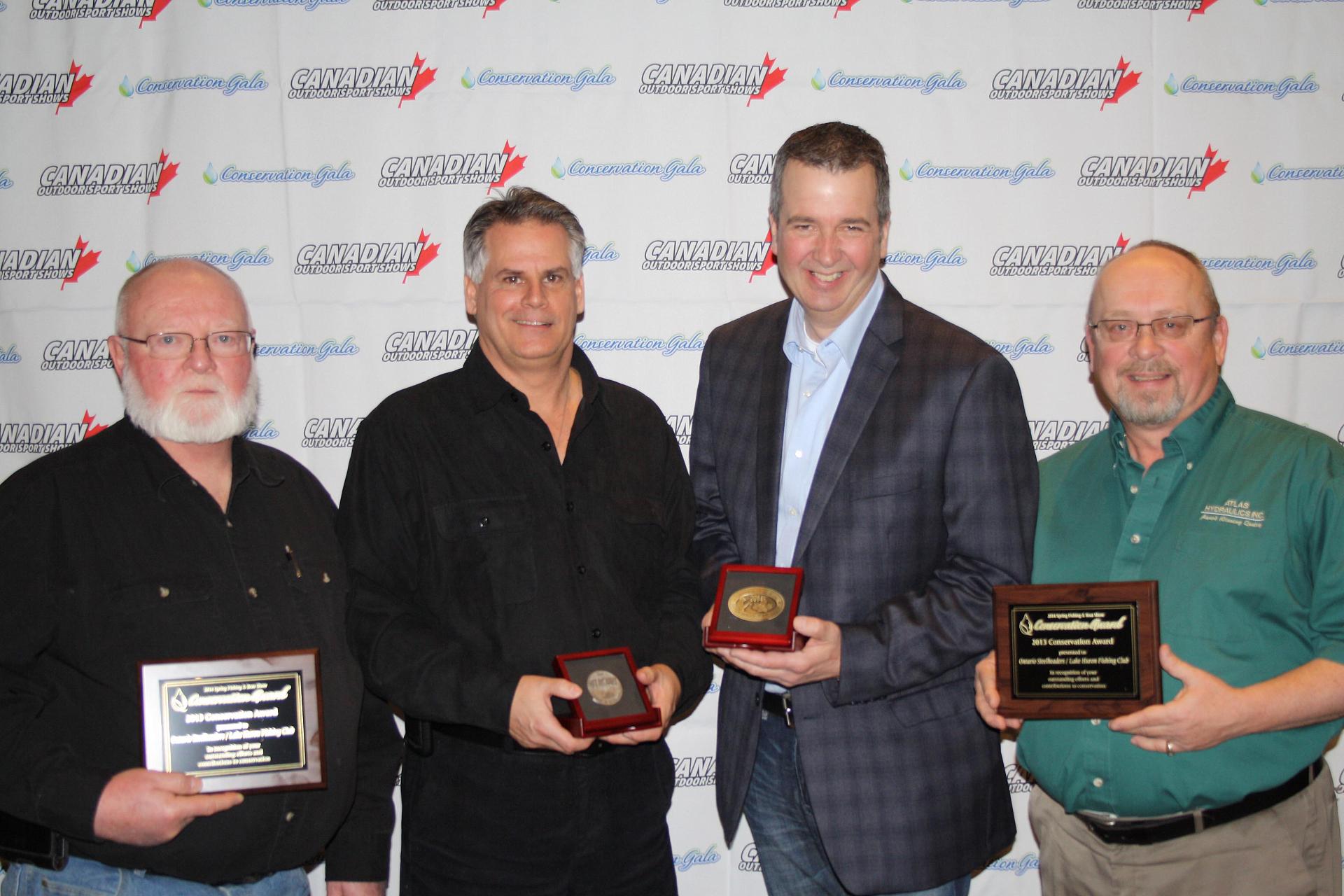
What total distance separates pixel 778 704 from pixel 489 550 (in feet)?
3.23

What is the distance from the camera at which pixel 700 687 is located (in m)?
3.11

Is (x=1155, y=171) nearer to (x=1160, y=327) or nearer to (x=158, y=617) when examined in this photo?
(x=1160, y=327)

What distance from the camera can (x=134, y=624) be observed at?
2.60m

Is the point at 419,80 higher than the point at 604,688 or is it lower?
higher

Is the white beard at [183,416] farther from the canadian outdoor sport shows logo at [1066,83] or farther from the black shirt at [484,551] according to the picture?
the canadian outdoor sport shows logo at [1066,83]

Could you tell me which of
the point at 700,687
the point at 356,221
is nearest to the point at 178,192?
the point at 356,221

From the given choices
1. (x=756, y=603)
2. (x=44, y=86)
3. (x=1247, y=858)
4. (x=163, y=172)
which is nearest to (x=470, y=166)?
(x=163, y=172)

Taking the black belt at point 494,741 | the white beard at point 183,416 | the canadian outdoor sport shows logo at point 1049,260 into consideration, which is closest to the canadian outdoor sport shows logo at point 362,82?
the white beard at point 183,416

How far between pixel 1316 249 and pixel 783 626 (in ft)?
11.0

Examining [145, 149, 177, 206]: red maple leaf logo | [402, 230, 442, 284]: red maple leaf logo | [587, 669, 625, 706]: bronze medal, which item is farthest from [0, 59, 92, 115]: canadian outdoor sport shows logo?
[587, 669, 625, 706]: bronze medal

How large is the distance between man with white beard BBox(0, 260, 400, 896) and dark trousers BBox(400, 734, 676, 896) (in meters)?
0.24

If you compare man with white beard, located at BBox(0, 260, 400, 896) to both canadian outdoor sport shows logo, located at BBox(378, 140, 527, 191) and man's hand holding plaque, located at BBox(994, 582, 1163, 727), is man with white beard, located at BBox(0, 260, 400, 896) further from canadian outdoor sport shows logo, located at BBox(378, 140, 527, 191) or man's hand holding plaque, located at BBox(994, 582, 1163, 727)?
man's hand holding plaque, located at BBox(994, 582, 1163, 727)

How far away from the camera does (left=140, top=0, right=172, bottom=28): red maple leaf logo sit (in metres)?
4.24

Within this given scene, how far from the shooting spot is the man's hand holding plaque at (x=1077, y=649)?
8.66ft
